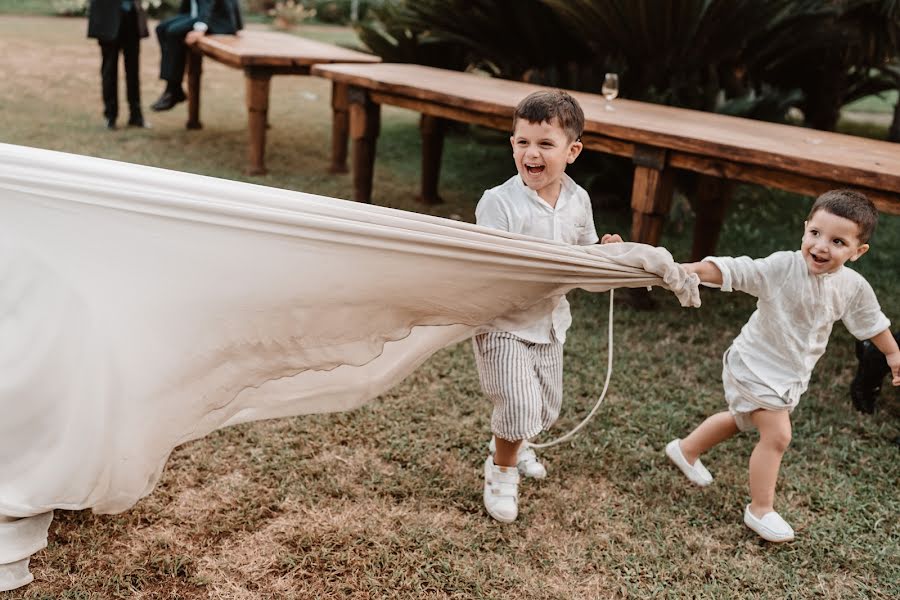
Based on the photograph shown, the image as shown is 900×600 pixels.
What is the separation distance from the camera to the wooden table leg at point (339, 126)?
5602mm

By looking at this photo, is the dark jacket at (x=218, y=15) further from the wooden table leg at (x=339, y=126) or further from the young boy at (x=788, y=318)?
the young boy at (x=788, y=318)

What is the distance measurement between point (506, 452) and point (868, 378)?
152 centimetres

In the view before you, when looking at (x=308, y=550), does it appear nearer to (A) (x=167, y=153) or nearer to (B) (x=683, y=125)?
(B) (x=683, y=125)

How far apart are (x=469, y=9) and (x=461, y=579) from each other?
4.49m

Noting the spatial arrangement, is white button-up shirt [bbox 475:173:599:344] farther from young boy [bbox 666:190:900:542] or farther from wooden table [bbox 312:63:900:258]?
wooden table [bbox 312:63:900:258]

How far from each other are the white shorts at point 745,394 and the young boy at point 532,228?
1.57ft

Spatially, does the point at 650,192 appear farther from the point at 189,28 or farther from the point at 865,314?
the point at 189,28

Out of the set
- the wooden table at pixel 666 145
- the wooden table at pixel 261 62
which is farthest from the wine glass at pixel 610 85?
the wooden table at pixel 261 62

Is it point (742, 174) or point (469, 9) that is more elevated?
point (469, 9)

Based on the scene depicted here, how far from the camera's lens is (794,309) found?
2148mm

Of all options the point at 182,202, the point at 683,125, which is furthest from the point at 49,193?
the point at 683,125

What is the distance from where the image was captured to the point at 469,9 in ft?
18.5

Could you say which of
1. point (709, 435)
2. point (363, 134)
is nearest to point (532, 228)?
point (709, 435)

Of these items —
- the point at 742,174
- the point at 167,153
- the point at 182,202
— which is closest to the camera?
the point at 182,202
